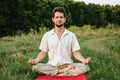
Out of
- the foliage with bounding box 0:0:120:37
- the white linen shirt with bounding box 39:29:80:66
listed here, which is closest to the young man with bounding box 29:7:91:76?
the white linen shirt with bounding box 39:29:80:66

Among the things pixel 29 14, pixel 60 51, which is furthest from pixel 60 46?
pixel 29 14

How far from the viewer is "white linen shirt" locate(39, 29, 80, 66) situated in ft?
22.7

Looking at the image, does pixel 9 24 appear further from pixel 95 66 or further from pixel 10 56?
pixel 95 66

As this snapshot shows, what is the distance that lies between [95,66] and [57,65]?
39.0 inches

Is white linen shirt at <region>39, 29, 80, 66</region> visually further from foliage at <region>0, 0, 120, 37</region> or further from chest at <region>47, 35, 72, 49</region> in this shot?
foliage at <region>0, 0, 120, 37</region>

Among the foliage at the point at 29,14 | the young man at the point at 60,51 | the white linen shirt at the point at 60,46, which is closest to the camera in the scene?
the young man at the point at 60,51

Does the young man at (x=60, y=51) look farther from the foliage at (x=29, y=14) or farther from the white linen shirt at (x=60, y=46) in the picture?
the foliage at (x=29, y=14)

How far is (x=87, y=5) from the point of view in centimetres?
3428

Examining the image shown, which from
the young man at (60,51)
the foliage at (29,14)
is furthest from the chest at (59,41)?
the foliage at (29,14)

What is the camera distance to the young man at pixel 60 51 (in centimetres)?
674

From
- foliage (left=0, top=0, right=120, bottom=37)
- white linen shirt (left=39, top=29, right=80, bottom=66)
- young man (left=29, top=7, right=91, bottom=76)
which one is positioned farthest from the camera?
foliage (left=0, top=0, right=120, bottom=37)

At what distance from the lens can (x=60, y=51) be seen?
6914mm

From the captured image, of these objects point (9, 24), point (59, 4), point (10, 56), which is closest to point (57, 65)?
point (10, 56)

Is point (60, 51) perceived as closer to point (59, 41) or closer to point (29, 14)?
point (59, 41)
